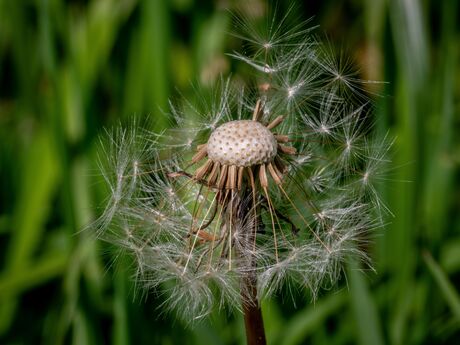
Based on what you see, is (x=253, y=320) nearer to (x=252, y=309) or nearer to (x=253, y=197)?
(x=252, y=309)

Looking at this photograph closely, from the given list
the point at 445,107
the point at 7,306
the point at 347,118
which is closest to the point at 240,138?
the point at 347,118

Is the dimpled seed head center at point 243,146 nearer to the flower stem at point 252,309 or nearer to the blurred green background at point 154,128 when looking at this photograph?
the flower stem at point 252,309

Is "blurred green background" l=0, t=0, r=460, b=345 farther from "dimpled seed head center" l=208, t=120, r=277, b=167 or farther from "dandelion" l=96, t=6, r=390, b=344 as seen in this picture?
"dimpled seed head center" l=208, t=120, r=277, b=167

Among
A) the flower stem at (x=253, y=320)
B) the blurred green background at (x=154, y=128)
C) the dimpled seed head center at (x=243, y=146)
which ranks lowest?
the blurred green background at (x=154, y=128)

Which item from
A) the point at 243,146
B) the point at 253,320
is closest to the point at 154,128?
the point at 243,146

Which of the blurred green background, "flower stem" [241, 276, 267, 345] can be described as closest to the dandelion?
"flower stem" [241, 276, 267, 345]

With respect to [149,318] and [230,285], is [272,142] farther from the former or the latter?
[149,318]

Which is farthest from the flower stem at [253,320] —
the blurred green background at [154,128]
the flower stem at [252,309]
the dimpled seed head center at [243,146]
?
the blurred green background at [154,128]
